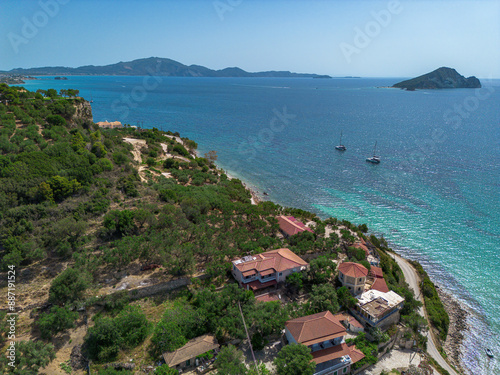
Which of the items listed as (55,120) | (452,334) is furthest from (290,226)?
(55,120)

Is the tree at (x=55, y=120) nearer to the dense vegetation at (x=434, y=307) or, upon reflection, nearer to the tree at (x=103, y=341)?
the tree at (x=103, y=341)

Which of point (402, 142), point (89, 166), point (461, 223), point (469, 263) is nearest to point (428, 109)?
point (402, 142)

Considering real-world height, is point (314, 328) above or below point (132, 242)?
below

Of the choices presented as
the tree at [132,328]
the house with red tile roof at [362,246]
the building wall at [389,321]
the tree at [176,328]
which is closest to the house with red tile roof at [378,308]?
the building wall at [389,321]

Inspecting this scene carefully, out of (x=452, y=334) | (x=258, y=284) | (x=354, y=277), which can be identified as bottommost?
(x=452, y=334)

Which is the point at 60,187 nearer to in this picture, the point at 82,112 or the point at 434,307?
the point at 82,112

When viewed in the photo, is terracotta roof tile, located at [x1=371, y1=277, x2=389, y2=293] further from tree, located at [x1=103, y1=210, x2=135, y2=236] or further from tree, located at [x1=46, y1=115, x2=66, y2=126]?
tree, located at [x1=46, y1=115, x2=66, y2=126]

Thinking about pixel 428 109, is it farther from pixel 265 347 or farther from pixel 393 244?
pixel 265 347
